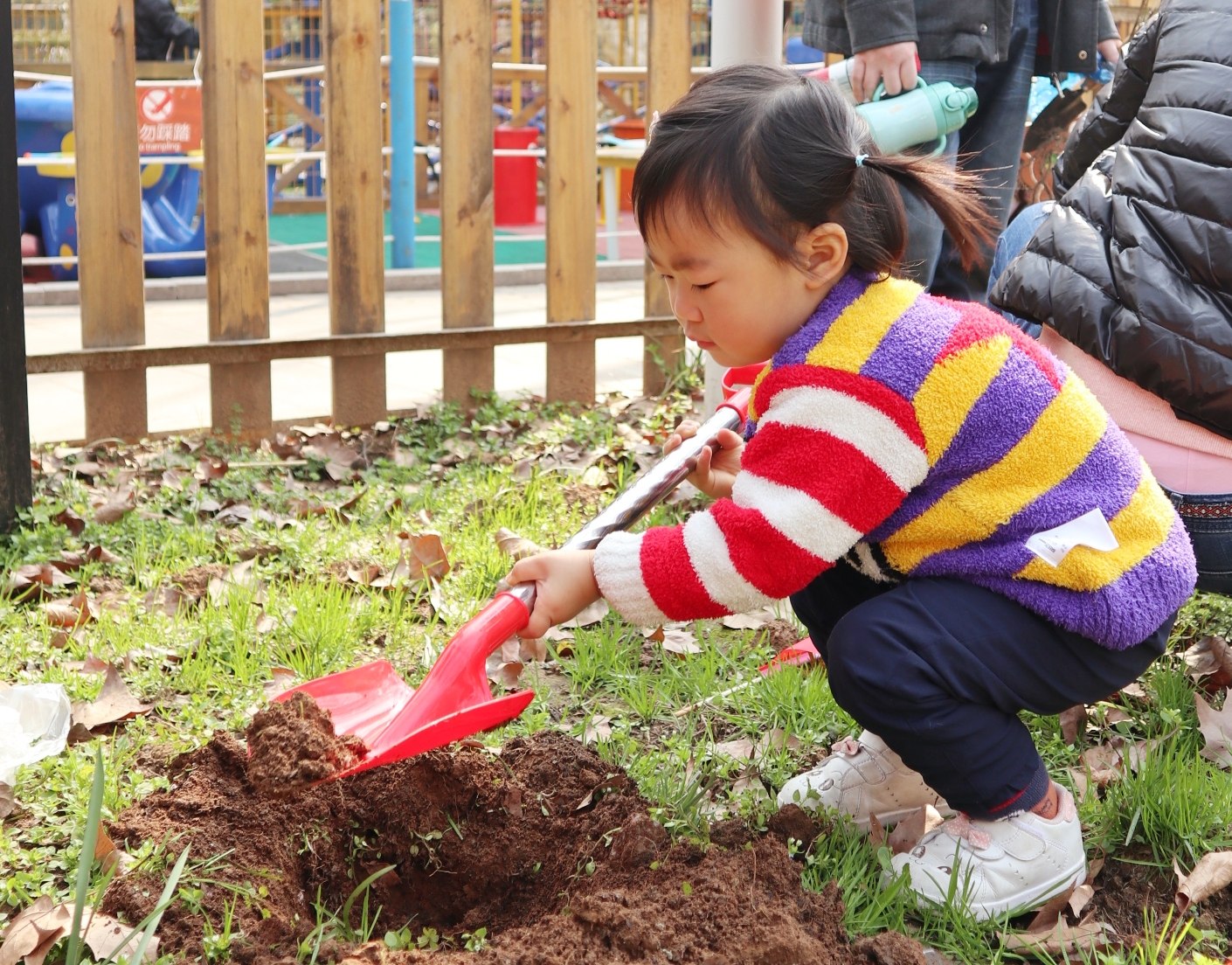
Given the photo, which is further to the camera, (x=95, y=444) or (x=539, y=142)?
(x=539, y=142)

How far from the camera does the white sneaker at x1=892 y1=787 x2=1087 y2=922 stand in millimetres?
1632

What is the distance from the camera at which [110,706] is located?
2049 mm

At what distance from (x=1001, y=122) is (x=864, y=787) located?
2106 millimetres

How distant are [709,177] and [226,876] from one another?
1.06 metres

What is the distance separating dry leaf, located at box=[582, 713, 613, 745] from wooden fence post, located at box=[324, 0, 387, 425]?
6.50 ft

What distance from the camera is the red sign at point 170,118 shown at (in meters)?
7.01

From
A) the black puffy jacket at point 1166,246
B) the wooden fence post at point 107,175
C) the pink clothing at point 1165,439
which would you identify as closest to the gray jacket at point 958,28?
the black puffy jacket at point 1166,246

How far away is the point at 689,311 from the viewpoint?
1.64 meters

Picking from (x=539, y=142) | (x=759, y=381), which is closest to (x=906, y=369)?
(x=759, y=381)

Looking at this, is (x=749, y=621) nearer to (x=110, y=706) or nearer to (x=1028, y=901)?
(x=1028, y=901)

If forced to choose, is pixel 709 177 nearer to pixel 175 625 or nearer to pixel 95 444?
pixel 175 625

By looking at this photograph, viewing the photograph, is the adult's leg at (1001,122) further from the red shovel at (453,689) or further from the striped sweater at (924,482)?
the striped sweater at (924,482)

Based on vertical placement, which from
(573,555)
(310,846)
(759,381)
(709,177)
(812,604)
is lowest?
(310,846)

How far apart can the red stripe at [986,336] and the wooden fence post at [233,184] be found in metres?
2.37
